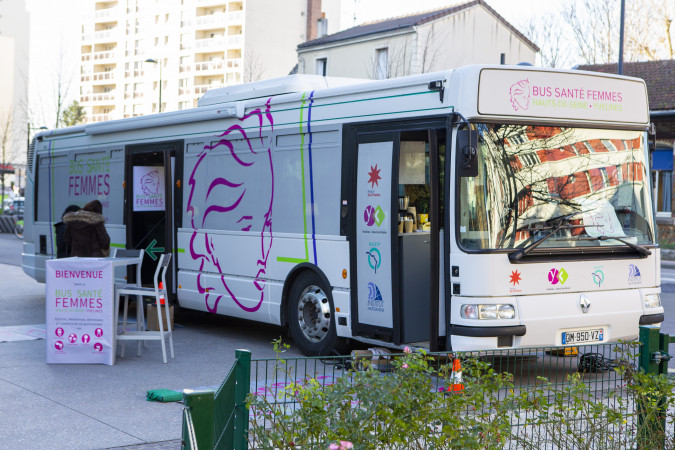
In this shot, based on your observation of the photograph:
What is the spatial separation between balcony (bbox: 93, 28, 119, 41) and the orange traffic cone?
9458 centimetres

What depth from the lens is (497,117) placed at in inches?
277

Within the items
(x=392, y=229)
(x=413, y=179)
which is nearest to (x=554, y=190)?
(x=413, y=179)

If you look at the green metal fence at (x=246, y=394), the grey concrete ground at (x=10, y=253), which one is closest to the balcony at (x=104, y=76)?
the grey concrete ground at (x=10, y=253)

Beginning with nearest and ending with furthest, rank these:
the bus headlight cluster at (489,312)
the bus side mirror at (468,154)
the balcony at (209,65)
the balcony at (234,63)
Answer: the bus side mirror at (468,154)
the bus headlight cluster at (489,312)
the balcony at (234,63)
the balcony at (209,65)

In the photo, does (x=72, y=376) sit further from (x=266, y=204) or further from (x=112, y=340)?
(x=266, y=204)

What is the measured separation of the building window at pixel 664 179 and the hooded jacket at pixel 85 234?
2611 centimetres

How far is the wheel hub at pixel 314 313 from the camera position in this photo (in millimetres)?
8569

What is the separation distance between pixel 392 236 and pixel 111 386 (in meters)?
2.99

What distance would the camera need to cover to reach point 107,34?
93.2 metres

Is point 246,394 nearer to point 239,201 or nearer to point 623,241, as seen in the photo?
point 623,241

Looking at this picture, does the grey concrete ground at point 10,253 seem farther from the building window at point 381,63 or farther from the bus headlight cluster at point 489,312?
the building window at point 381,63

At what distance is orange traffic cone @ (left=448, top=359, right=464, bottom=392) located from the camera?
12.6ft

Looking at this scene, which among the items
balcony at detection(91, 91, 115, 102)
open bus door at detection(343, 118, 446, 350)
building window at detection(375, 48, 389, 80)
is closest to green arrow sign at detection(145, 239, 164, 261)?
open bus door at detection(343, 118, 446, 350)

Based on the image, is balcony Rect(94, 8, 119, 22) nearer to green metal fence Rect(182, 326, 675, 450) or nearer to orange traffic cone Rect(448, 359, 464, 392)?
green metal fence Rect(182, 326, 675, 450)
